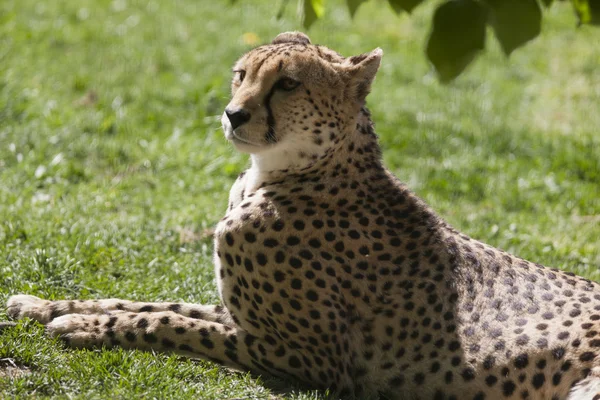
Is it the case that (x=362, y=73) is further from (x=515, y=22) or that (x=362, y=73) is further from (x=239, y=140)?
(x=515, y=22)

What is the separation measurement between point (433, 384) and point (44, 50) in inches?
243

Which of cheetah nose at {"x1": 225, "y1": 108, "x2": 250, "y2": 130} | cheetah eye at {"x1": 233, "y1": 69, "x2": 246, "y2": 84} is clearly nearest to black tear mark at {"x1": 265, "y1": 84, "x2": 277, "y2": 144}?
cheetah nose at {"x1": 225, "y1": 108, "x2": 250, "y2": 130}

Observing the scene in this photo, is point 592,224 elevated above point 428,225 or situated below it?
below

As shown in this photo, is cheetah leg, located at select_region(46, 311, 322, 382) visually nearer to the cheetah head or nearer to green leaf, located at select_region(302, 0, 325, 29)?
the cheetah head

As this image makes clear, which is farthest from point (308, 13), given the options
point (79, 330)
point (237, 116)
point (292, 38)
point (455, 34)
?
point (79, 330)

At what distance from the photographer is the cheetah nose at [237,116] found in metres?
3.80

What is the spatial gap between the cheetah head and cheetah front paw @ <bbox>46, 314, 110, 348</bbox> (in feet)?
3.18

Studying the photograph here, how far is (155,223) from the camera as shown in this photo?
224 inches

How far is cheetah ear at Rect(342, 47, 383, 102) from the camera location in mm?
4059

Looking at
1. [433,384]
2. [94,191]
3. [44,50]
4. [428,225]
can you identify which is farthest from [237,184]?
[44,50]

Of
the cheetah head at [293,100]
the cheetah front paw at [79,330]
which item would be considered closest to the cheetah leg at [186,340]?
the cheetah front paw at [79,330]

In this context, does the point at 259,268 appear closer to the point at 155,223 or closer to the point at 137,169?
the point at 155,223

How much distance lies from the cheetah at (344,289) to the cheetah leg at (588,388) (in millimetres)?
40

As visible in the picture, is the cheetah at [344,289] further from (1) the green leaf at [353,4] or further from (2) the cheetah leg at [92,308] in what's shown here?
(1) the green leaf at [353,4]
